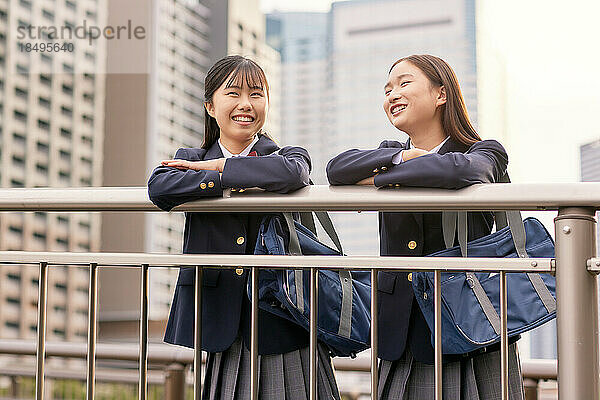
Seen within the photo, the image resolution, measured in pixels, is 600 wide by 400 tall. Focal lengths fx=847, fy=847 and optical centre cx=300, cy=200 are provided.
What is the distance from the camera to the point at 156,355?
11.4 ft

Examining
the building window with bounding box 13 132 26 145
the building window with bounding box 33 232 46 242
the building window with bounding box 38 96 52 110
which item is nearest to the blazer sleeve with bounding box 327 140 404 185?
the building window with bounding box 33 232 46 242

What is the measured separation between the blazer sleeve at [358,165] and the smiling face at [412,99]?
0.34m

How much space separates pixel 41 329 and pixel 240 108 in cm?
71

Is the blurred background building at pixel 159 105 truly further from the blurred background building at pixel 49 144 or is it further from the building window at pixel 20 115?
the building window at pixel 20 115

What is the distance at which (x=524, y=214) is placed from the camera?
169cm

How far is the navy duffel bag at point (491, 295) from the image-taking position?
1658mm

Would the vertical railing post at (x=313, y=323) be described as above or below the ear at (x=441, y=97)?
below

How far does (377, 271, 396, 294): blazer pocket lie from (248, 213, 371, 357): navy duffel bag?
51mm

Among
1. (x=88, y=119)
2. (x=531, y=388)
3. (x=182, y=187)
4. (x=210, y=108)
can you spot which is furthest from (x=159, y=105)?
(x=182, y=187)

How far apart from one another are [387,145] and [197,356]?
2.24ft

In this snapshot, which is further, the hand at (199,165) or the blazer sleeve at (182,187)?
the hand at (199,165)

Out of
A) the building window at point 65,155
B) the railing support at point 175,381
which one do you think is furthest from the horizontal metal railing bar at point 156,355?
the building window at point 65,155

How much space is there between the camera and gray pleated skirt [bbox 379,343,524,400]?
1803mm

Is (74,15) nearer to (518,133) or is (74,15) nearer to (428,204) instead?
(518,133)
